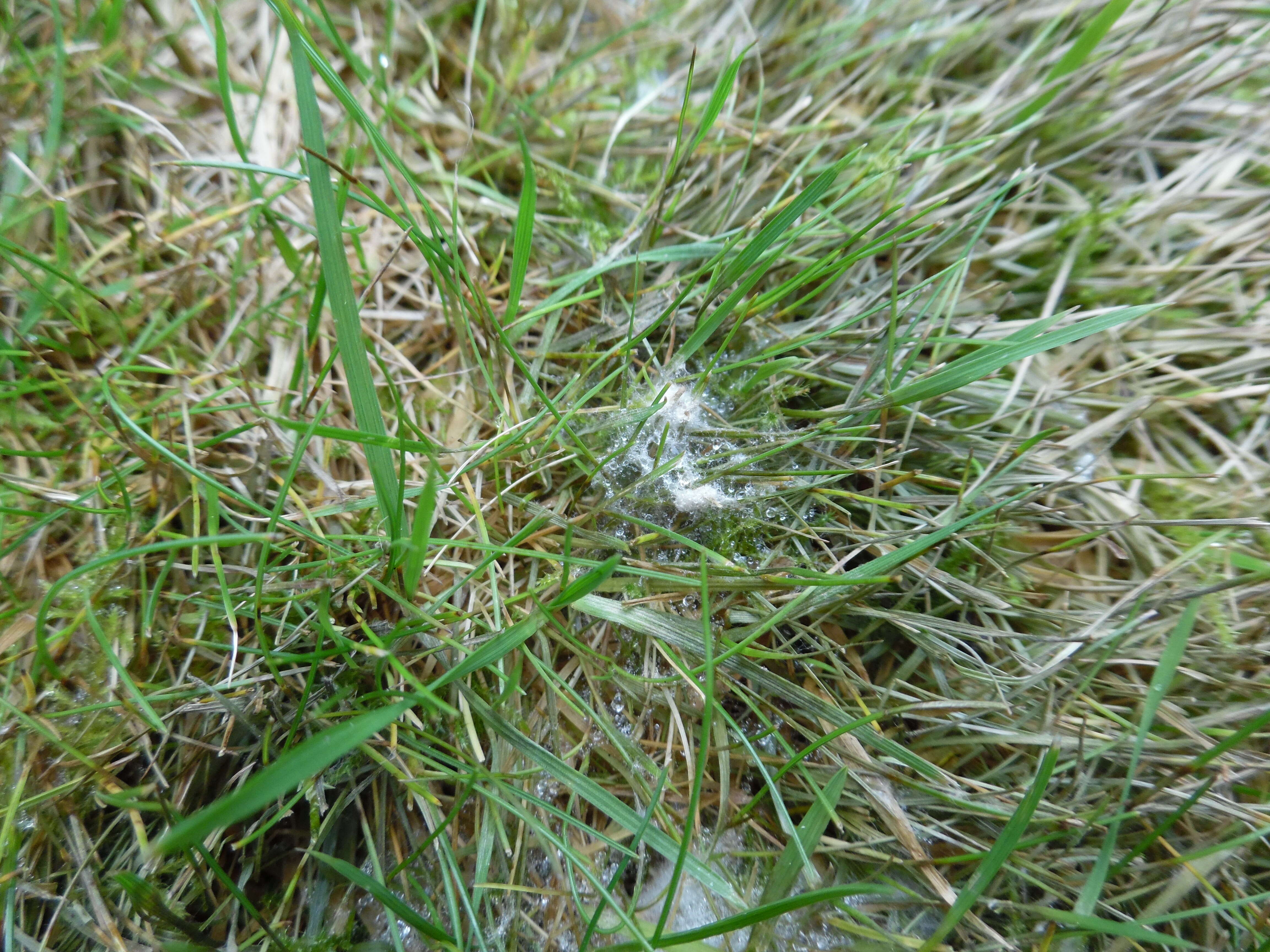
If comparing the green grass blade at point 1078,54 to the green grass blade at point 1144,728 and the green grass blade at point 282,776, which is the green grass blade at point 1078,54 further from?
the green grass blade at point 282,776

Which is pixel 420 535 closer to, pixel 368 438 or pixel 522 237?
pixel 368 438

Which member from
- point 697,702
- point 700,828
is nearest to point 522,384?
point 697,702

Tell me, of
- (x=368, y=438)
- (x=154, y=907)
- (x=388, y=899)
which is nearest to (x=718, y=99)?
(x=368, y=438)

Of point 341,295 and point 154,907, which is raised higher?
point 341,295

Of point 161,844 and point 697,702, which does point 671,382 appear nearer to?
point 697,702

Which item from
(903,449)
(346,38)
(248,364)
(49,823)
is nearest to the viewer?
(49,823)

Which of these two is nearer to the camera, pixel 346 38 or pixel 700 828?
pixel 700 828

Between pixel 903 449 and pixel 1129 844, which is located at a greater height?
pixel 903 449
